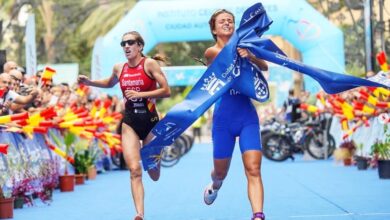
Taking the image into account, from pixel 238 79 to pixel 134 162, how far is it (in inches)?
65.4

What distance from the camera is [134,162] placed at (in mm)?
9094

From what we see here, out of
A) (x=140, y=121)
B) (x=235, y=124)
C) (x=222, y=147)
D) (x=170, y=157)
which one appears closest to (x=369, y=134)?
(x=170, y=157)

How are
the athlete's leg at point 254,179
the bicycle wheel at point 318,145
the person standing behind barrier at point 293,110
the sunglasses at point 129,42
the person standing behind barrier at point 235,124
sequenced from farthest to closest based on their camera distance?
the person standing behind barrier at point 293,110, the bicycle wheel at point 318,145, the sunglasses at point 129,42, the person standing behind barrier at point 235,124, the athlete's leg at point 254,179

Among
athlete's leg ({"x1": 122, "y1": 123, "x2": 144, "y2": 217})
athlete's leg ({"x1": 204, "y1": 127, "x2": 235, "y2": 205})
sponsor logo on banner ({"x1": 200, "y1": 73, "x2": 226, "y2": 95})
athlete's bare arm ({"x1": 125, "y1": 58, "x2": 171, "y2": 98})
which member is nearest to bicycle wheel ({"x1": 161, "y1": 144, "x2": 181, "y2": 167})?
athlete's leg ({"x1": 122, "y1": 123, "x2": 144, "y2": 217})

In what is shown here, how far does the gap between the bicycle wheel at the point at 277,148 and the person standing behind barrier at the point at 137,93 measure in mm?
13511

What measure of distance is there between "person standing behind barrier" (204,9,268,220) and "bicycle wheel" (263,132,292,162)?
14.5m

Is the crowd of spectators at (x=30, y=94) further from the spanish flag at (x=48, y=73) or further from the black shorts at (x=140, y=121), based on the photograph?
the black shorts at (x=140, y=121)

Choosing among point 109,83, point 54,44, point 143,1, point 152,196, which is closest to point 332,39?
point 143,1

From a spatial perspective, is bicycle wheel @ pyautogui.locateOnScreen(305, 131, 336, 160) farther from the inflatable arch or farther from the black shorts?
the black shorts

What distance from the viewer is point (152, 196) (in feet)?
43.0

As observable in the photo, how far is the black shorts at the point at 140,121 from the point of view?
930cm

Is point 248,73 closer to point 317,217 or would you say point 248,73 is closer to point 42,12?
point 317,217

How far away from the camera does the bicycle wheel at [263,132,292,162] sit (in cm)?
2278

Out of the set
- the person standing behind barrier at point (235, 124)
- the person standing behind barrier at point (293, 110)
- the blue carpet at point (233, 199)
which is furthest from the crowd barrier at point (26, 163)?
the person standing behind barrier at point (293, 110)
